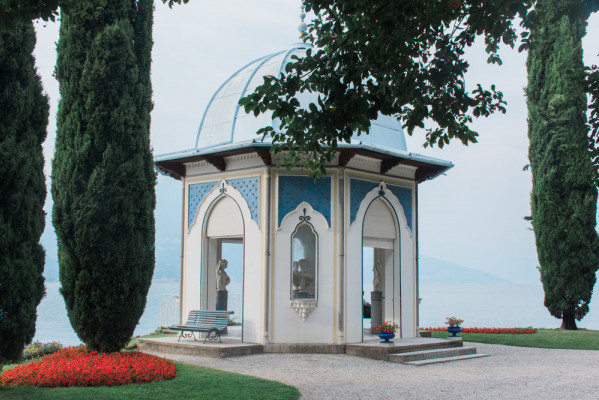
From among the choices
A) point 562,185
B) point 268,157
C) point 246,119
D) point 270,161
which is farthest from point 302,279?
point 562,185

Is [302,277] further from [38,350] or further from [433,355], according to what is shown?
[38,350]

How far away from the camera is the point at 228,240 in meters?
16.0

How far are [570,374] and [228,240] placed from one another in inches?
341

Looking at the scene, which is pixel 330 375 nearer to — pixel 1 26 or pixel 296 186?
pixel 296 186

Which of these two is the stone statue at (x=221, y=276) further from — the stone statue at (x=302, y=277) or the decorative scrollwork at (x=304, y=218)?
the decorative scrollwork at (x=304, y=218)

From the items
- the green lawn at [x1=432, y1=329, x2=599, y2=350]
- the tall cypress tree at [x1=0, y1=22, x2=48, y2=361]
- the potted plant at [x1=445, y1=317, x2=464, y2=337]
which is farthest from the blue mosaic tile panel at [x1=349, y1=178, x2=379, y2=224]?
the tall cypress tree at [x1=0, y1=22, x2=48, y2=361]

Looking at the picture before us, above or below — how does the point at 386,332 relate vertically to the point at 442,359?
above

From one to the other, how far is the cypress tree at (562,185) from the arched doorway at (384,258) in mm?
7923

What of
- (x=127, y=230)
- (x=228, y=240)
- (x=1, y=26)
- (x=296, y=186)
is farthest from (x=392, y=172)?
(x=1, y=26)

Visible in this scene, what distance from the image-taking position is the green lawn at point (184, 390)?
24.1ft

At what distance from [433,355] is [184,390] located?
5838 millimetres

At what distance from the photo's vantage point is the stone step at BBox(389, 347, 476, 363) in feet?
38.0

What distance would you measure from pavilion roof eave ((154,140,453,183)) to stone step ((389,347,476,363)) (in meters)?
3.98

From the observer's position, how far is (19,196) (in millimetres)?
7629
